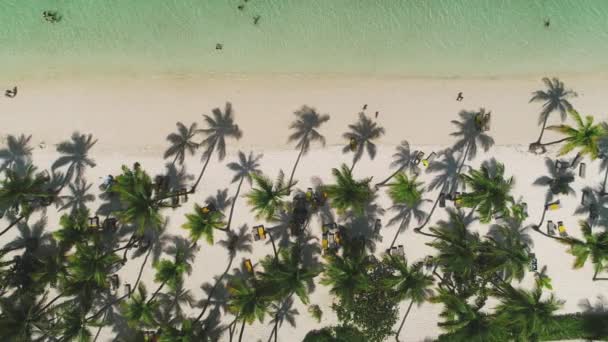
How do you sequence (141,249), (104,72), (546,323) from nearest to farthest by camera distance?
(546,323) < (141,249) < (104,72)

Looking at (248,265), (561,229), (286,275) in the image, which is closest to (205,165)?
(248,265)

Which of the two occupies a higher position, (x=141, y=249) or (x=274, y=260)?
(x=141, y=249)

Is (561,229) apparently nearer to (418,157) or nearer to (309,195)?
(418,157)

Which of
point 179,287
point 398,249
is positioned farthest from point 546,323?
point 179,287

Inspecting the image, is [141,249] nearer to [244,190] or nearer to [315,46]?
[244,190]

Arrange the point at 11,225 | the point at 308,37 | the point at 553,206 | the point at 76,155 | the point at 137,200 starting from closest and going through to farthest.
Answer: the point at 137,200 < the point at 11,225 < the point at 76,155 < the point at 553,206 < the point at 308,37

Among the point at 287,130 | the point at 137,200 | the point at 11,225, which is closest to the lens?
the point at 137,200

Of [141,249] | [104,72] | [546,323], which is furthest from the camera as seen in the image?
[104,72]

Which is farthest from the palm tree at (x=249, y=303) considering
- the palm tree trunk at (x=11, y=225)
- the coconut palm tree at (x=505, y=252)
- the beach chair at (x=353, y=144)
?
the palm tree trunk at (x=11, y=225)
